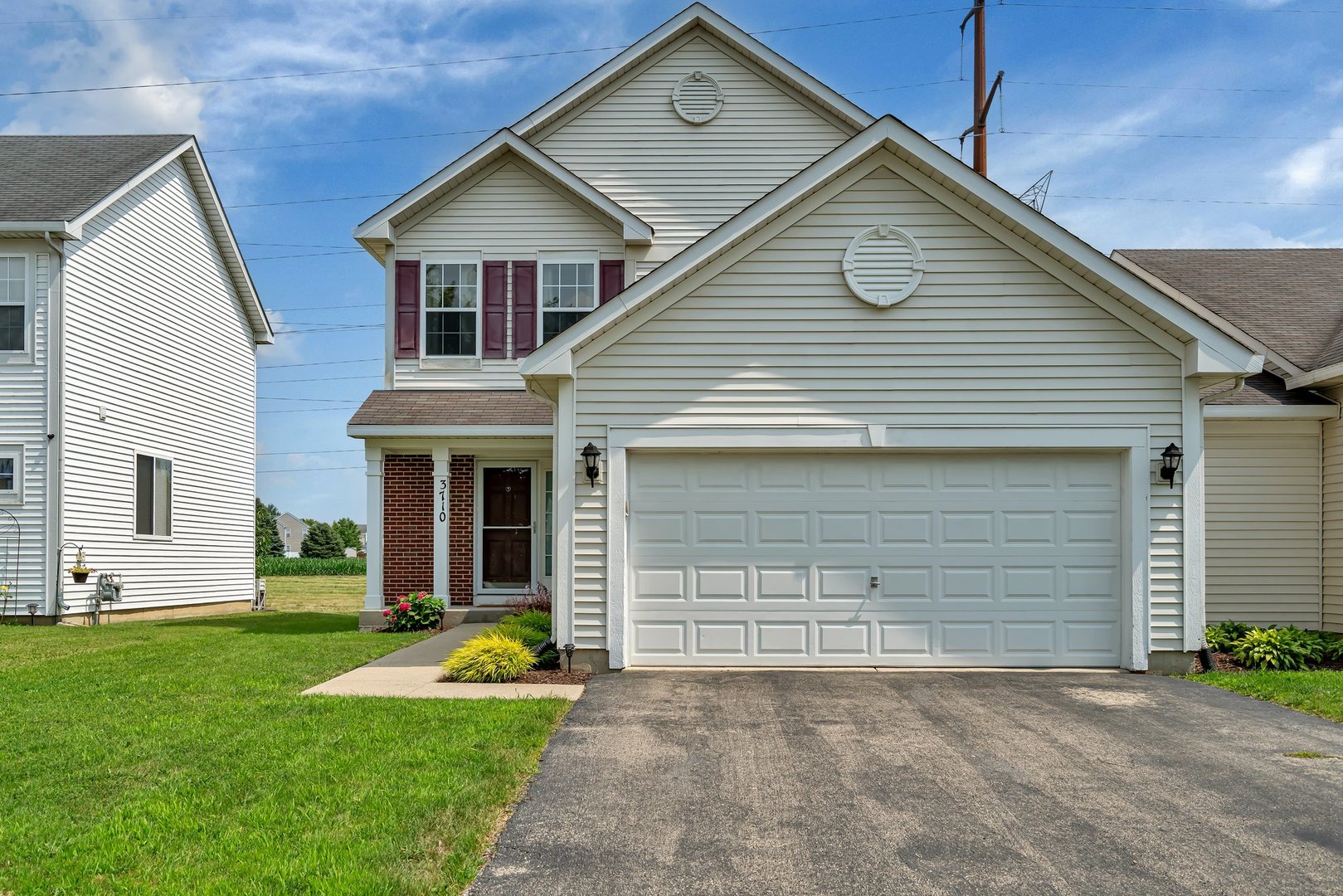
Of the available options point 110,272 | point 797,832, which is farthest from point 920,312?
point 110,272

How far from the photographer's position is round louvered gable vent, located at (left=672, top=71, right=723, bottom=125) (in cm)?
1688

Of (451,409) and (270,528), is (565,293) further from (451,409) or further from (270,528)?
(270,528)

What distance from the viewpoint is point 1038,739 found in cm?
752

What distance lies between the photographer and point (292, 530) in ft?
373

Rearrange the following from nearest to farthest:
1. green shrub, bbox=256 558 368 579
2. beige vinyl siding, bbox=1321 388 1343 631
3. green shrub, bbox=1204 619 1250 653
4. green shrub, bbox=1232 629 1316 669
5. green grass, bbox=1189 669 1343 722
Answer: green grass, bbox=1189 669 1343 722 → green shrub, bbox=1232 629 1316 669 → green shrub, bbox=1204 619 1250 653 → beige vinyl siding, bbox=1321 388 1343 631 → green shrub, bbox=256 558 368 579

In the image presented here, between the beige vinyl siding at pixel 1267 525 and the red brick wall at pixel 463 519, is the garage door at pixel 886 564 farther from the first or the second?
the red brick wall at pixel 463 519

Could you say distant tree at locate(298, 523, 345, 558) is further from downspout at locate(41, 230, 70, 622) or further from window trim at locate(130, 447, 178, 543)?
downspout at locate(41, 230, 70, 622)

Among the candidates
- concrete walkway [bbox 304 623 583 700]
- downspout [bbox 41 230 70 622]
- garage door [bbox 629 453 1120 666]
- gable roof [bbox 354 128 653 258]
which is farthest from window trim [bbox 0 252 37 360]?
garage door [bbox 629 453 1120 666]

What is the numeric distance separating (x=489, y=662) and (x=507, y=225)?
8205 millimetres

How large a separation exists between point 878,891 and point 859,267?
717cm

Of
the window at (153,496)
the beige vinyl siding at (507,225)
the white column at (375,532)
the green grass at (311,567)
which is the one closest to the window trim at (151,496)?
the window at (153,496)

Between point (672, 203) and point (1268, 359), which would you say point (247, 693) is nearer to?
point (672, 203)

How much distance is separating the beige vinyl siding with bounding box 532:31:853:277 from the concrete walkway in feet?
27.2

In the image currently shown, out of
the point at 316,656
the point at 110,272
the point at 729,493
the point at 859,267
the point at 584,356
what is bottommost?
the point at 316,656
